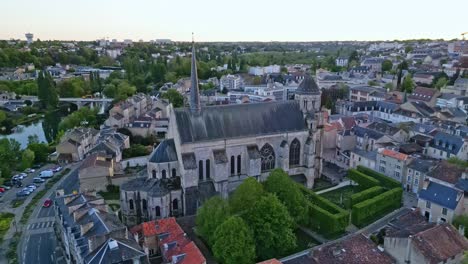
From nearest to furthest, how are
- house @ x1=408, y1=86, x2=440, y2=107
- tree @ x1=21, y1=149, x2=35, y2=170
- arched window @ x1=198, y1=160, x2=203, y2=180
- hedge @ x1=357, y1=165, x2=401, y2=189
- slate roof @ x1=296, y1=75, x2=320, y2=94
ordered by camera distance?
1. arched window @ x1=198, y1=160, x2=203, y2=180
2. hedge @ x1=357, y1=165, x2=401, y2=189
3. slate roof @ x1=296, y1=75, x2=320, y2=94
4. tree @ x1=21, y1=149, x2=35, y2=170
5. house @ x1=408, y1=86, x2=440, y2=107

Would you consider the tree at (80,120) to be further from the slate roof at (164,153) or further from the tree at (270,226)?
the tree at (270,226)

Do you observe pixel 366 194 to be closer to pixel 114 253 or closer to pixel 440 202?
pixel 440 202

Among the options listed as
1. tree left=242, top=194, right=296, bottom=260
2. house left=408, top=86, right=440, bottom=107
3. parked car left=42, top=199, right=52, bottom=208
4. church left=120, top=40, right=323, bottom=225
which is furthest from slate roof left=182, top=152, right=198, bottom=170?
house left=408, top=86, right=440, bottom=107

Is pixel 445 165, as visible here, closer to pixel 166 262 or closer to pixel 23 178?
pixel 166 262

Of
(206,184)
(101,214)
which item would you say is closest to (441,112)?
(206,184)

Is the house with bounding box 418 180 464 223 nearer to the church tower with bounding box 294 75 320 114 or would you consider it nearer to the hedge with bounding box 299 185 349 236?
the hedge with bounding box 299 185 349 236
